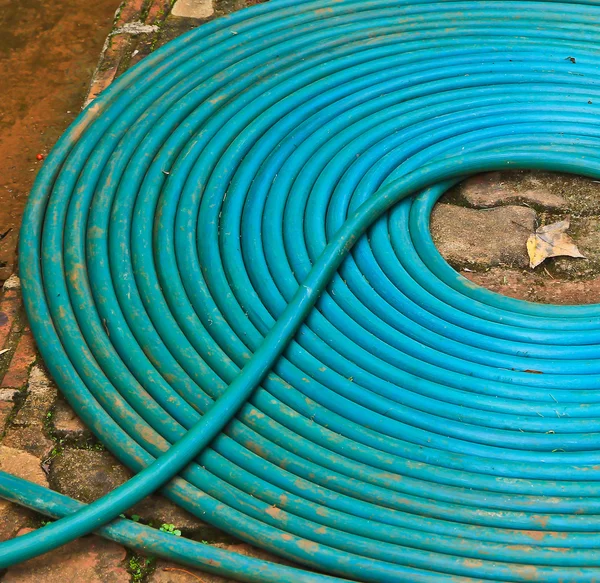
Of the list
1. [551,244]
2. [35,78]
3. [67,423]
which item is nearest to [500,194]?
[551,244]

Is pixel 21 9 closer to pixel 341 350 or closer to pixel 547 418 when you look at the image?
pixel 341 350

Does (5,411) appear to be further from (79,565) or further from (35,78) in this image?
(35,78)

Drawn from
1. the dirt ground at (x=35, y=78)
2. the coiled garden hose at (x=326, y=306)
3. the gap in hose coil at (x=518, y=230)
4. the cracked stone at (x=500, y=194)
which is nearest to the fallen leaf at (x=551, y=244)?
the gap in hose coil at (x=518, y=230)

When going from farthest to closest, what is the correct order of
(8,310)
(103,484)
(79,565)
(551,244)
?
(551,244)
(8,310)
(103,484)
(79,565)

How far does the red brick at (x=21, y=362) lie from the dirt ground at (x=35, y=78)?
0.66 m

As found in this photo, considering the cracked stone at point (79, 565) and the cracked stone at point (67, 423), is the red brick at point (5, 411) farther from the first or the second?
the cracked stone at point (79, 565)

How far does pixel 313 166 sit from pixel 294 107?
0.41 metres

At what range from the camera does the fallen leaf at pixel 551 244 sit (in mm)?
3514

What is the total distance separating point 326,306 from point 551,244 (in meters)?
1.08

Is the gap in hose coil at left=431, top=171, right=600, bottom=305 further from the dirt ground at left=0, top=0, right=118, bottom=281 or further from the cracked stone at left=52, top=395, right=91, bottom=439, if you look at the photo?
the dirt ground at left=0, top=0, right=118, bottom=281

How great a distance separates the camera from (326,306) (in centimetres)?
318

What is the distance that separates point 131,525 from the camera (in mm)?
2625

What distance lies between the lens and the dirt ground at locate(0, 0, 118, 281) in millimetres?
4203

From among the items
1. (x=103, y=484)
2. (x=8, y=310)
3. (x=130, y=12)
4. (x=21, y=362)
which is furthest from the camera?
(x=130, y=12)
